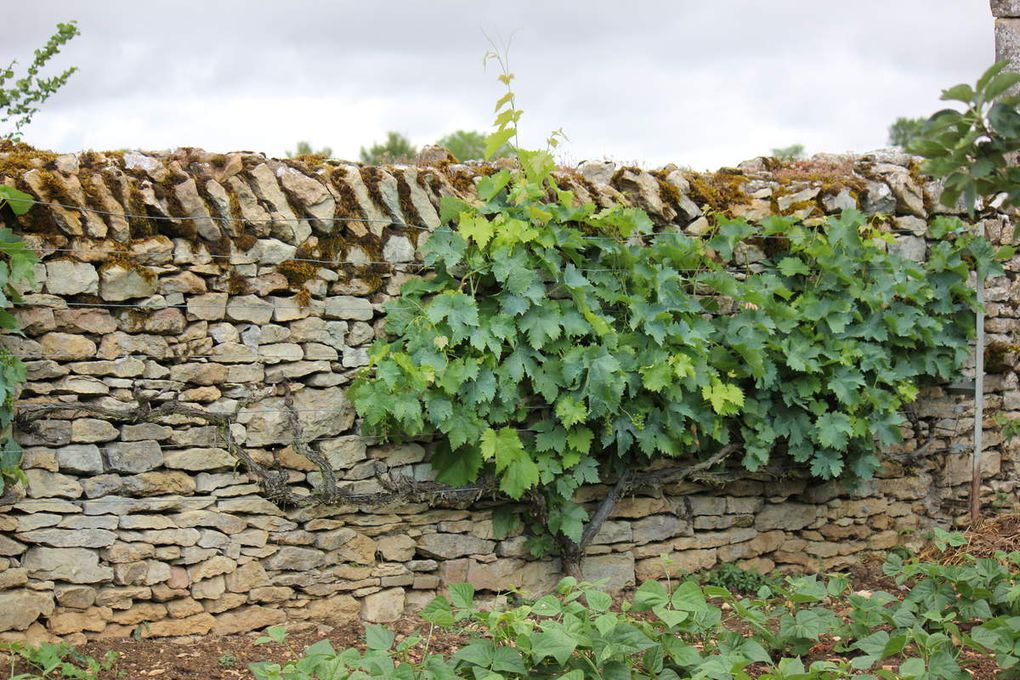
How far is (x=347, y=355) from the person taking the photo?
498 centimetres

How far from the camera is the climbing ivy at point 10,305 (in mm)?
4211

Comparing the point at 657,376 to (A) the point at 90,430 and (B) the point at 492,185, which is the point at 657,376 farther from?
(A) the point at 90,430

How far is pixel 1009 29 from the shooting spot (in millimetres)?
6574

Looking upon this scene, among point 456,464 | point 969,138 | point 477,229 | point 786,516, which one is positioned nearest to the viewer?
point 969,138

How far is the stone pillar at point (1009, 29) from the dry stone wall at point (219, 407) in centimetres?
278

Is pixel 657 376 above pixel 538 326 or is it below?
below

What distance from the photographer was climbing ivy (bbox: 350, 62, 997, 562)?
5.00m

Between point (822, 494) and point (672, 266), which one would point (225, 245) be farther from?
point (822, 494)

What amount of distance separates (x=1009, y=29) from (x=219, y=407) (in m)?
5.44

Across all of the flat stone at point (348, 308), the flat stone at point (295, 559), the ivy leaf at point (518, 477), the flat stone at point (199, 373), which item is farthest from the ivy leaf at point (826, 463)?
the flat stone at point (199, 373)

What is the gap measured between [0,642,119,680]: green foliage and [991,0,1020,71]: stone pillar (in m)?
6.27

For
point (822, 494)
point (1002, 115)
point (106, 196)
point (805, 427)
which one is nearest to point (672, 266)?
point (805, 427)

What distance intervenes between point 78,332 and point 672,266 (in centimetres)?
306

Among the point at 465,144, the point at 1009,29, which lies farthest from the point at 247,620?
the point at 465,144
